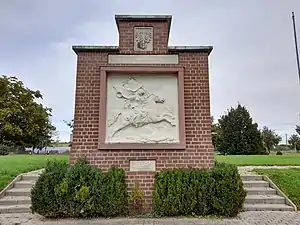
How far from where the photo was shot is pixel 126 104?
6.95 m

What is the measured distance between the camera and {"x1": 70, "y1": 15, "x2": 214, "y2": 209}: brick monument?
674 centimetres

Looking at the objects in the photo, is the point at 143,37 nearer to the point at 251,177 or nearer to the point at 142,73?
the point at 142,73

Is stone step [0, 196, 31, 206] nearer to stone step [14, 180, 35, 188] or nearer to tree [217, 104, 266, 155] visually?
stone step [14, 180, 35, 188]

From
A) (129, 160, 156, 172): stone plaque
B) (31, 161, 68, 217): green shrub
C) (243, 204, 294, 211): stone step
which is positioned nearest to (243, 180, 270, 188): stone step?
(243, 204, 294, 211): stone step

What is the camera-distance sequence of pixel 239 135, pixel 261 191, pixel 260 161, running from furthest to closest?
1. pixel 239 135
2. pixel 260 161
3. pixel 261 191

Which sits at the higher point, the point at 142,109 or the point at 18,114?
the point at 18,114

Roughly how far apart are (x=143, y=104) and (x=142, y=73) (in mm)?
734

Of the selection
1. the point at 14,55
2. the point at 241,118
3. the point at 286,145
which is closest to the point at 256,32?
the point at 14,55

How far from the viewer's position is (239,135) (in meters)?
32.9

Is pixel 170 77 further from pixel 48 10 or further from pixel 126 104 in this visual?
pixel 48 10

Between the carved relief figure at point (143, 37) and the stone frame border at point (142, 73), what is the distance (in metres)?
0.59

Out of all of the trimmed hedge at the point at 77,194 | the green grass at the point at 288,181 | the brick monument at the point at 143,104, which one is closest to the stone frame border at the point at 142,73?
the brick monument at the point at 143,104

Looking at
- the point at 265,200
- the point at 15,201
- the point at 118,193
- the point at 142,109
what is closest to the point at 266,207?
the point at 265,200

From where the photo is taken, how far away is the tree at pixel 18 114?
11109 millimetres
